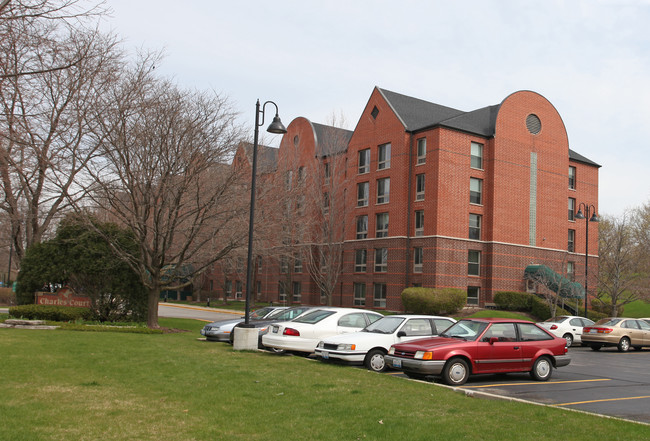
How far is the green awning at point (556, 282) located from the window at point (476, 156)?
8.03m

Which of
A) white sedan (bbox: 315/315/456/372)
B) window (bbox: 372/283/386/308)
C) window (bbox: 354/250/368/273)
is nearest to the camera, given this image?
white sedan (bbox: 315/315/456/372)

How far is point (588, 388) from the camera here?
12.5 meters

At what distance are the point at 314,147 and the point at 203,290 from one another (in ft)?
88.4

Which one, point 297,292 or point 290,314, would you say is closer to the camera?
point 290,314

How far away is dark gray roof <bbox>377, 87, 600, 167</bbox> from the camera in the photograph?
40562mm

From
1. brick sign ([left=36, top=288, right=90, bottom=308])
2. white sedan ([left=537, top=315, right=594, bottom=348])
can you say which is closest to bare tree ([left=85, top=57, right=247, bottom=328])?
brick sign ([left=36, top=288, right=90, bottom=308])

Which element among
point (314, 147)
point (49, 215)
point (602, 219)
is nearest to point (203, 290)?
point (314, 147)

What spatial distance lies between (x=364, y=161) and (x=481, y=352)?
3282 cm

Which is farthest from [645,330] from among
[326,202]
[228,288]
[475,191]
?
[228,288]

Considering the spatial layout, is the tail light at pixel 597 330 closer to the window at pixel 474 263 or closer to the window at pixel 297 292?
the window at pixel 474 263

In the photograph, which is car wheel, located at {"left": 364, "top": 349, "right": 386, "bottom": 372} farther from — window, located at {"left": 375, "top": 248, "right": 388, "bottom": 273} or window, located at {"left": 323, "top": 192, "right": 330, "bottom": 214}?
window, located at {"left": 323, "top": 192, "right": 330, "bottom": 214}

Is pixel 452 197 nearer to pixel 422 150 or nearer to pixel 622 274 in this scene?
pixel 422 150

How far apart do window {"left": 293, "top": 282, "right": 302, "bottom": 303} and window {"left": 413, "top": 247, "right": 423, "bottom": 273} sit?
1360 centimetres

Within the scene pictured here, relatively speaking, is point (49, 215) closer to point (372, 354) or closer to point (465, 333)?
point (372, 354)
